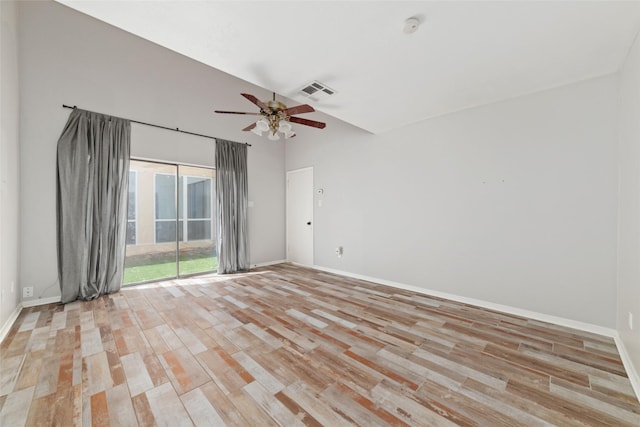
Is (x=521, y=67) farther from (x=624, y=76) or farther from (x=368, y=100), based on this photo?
(x=368, y=100)

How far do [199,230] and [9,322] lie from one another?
2.66 meters

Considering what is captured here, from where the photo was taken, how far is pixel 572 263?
8.91ft

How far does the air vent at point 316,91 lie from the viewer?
2.78m

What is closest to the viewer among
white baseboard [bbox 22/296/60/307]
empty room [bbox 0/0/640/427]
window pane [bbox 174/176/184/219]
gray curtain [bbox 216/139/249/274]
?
empty room [bbox 0/0/640/427]

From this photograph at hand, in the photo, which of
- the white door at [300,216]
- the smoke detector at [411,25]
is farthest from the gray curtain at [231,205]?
the smoke detector at [411,25]

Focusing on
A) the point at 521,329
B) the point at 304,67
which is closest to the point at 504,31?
the point at 304,67

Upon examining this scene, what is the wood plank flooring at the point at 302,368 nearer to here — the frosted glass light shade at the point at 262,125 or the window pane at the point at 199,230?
the window pane at the point at 199,230

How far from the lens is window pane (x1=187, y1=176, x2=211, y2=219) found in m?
4.84

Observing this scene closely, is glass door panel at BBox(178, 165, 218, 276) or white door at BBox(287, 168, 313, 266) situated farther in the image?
white door at BBox(287, 168, 313, 266)

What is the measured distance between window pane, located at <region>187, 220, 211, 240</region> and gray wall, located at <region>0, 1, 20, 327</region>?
7.13 feet

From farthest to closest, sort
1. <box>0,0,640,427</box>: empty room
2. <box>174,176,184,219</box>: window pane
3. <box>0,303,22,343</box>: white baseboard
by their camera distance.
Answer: <box>174,176,184,219</box>: window pane, <box>0,303,22,343</box>: white baseboard, <box>0,0,640,427</box>: empty room

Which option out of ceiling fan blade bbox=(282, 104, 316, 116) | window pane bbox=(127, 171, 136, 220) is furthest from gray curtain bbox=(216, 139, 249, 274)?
ceiling fan blade bbox=(282, 104, 316, 116)

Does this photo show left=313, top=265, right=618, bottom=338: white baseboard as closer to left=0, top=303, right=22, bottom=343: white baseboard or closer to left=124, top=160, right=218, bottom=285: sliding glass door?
left=124, top=160, right=218, bottom=285: sliding glass door

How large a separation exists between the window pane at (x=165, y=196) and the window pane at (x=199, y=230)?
0.38 meters
